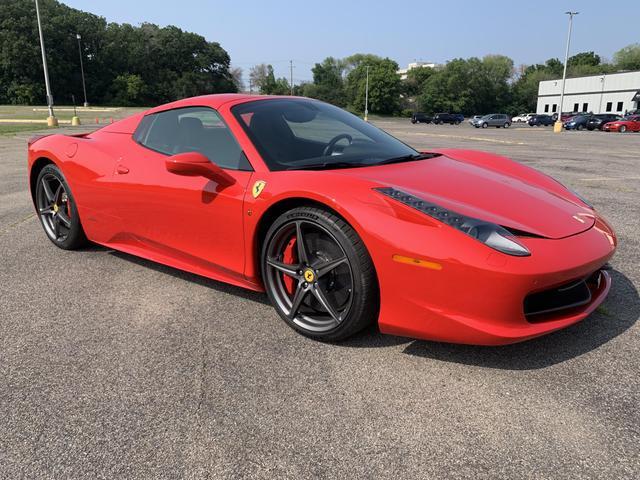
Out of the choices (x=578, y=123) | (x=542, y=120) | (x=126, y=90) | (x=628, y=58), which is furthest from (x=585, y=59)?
(x=126, y=90)

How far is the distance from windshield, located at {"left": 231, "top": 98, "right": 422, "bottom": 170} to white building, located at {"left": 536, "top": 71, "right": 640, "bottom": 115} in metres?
68.5

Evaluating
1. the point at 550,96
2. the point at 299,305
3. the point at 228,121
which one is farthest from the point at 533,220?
the point at 550,96

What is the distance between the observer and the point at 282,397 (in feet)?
7.25

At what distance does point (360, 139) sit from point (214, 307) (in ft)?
4.90

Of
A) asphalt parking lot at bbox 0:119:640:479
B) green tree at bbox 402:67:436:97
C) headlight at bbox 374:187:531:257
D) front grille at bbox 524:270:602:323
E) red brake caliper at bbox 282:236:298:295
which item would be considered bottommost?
asphalt parking lot at bbox 0:119:640:479

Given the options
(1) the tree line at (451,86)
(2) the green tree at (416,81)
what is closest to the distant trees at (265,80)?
(1) the tree line at (451,86)

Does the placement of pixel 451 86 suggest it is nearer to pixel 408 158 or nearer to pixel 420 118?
pixel 420 118

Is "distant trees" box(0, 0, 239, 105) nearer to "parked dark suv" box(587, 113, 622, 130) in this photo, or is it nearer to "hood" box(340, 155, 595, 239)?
"parked dark suv" box(587, 113, 622, 130)

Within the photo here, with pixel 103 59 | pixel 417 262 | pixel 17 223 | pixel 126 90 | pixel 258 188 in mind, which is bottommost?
pixel 17 223

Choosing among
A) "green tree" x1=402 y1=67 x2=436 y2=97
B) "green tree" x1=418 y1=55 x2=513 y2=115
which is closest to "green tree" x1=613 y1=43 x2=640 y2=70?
"green tree" x1=418 y1=55 x2=513 y2=115

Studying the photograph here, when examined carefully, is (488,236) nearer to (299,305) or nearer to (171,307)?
(299,305)

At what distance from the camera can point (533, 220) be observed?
250 cm

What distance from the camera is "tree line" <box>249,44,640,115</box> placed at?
3730 inches

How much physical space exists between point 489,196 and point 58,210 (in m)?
3.62
